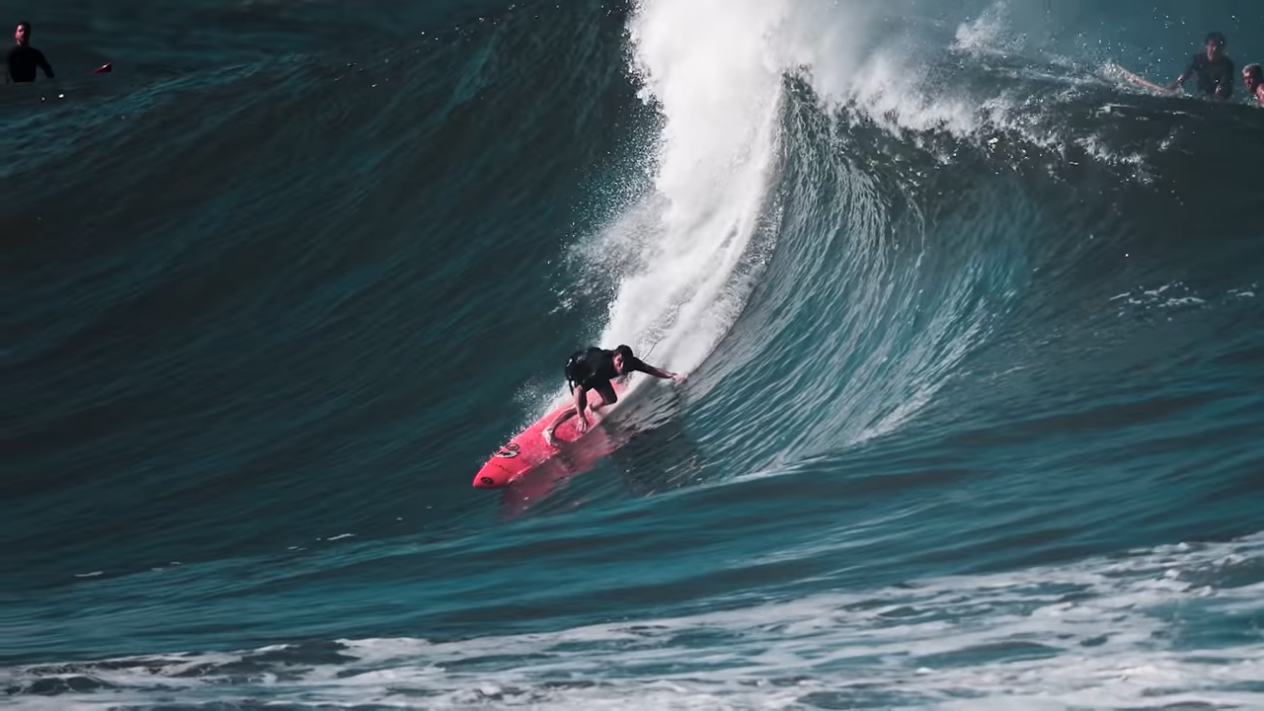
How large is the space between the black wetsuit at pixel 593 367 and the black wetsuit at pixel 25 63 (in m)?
10.4

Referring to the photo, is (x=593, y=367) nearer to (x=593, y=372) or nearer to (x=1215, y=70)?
(x=593, y=372)

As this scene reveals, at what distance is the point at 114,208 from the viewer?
14.4 metres

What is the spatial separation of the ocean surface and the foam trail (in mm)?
42

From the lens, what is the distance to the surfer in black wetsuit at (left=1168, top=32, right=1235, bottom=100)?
13523 millimetres

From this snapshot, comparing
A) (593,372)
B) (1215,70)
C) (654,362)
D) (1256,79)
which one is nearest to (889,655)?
(593,372)

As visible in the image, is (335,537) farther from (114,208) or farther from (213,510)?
(114,208)

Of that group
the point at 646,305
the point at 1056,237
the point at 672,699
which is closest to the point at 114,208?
the point at 646,305

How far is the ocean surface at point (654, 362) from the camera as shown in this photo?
505 cm

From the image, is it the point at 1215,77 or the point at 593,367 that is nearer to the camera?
the point at 593,367

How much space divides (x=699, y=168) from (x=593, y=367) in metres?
3.63

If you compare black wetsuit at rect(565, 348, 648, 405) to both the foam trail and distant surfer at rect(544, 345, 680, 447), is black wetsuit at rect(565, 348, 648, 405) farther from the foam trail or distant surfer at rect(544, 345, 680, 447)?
the foam trail

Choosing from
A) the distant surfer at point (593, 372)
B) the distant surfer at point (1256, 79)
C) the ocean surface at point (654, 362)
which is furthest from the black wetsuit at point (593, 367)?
the distant surfer at point (1256, 79)

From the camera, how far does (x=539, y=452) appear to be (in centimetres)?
891

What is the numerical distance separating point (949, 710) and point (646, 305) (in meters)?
7.10
